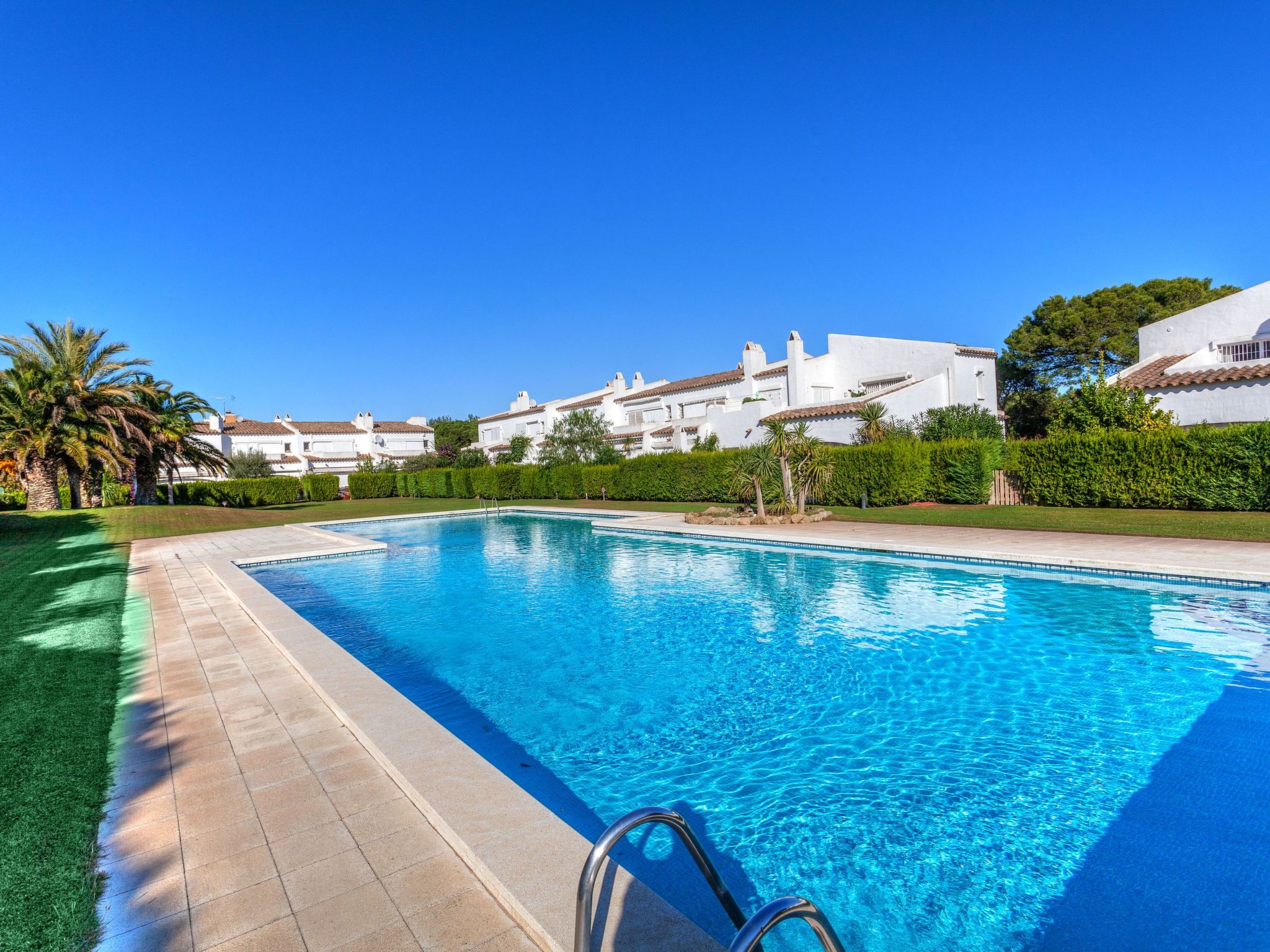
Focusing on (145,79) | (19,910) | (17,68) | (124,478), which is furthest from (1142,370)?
(124,478)

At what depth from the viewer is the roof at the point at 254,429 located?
67.8 metres

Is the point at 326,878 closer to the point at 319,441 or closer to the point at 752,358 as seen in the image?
the point at 752,358

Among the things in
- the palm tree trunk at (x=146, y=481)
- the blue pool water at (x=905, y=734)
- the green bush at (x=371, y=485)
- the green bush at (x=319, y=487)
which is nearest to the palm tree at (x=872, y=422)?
the blue pool water at (x=905, y=734)

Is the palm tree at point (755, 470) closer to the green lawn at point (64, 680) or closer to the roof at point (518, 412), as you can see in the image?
the green lawn at point (64, 680)

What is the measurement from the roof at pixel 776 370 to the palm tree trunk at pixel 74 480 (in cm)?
3204

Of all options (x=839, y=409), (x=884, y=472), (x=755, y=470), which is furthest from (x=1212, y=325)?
(x=755, y=470)

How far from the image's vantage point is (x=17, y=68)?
14.0 m

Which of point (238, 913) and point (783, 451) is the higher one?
point (783, 451)

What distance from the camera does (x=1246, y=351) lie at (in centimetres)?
2344

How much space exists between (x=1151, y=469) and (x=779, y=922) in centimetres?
1911

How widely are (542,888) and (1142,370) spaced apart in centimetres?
2865

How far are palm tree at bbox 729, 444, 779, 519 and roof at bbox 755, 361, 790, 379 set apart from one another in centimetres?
1642

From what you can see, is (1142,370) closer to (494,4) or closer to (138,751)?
(494,4)

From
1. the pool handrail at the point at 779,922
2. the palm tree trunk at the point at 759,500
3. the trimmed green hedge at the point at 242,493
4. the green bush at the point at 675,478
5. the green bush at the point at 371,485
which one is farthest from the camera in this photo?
the green bush at the point at 371,485
